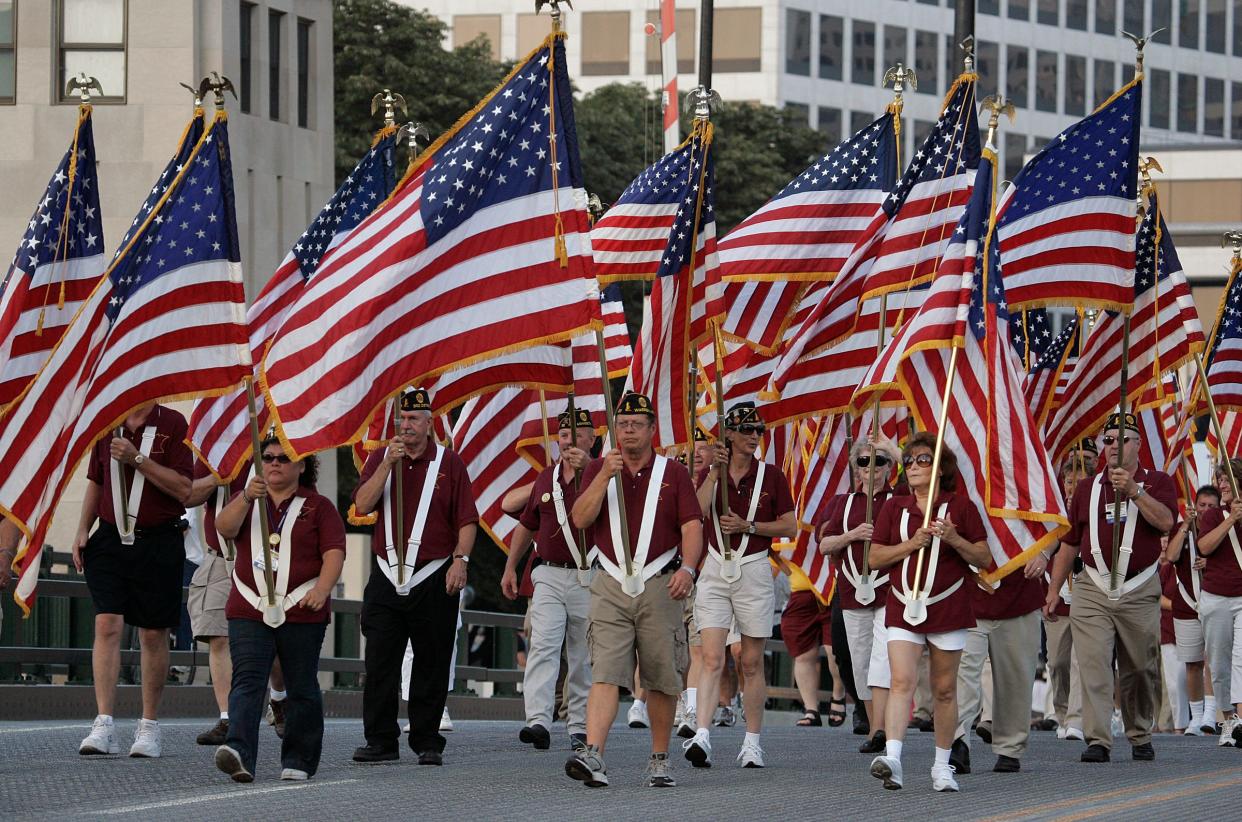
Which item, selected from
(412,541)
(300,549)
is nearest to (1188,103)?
(412,541)

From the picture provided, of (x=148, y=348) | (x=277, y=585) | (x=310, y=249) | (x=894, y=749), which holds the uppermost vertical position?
(x=310, y=249)

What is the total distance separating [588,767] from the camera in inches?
539

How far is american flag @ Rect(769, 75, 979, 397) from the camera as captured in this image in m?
18.5

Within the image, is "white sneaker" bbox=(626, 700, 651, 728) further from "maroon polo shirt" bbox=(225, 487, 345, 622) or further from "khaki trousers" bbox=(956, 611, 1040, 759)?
"maroon polo shirt" bbox=(225, 487, 345, 622)

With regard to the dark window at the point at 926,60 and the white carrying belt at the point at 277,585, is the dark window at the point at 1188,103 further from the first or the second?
the white carrying belt at the point at 277,585

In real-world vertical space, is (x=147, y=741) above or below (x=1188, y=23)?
below

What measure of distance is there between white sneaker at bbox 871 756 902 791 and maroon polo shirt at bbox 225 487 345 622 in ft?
9.75

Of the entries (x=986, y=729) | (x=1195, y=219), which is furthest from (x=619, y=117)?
(x=986, y=729)

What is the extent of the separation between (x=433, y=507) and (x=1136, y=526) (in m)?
4.81

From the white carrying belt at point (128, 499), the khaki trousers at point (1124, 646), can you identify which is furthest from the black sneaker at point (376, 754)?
the khaki trousers at point (1124, 646)

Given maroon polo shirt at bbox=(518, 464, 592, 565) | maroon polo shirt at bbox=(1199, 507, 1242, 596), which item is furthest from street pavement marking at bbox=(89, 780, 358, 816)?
maroon polo shirt at bbox=(1199, 507, 1242, 596)

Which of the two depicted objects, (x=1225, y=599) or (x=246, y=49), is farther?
(x=246, y=49)

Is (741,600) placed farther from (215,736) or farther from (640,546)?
(215,736)

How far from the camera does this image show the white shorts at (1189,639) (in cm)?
2178
